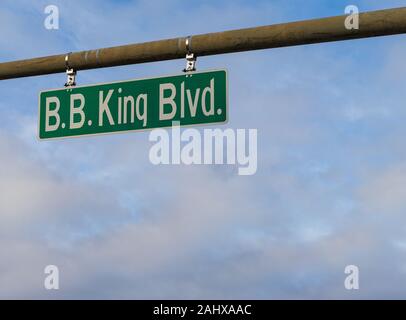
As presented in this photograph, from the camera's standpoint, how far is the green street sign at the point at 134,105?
306 inches

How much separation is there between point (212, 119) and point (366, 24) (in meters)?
1.74

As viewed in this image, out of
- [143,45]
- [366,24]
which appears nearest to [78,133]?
[143,45]

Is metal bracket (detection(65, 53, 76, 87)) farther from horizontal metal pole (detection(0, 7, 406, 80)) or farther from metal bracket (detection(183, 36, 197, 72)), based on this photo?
metal bracket (detection(183, 36, 197, 72))

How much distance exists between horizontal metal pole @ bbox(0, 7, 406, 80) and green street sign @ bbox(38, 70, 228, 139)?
0.26 m

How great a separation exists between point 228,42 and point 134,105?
1208 mm

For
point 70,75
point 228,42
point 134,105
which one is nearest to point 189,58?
point 228,42

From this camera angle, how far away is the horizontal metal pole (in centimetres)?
720

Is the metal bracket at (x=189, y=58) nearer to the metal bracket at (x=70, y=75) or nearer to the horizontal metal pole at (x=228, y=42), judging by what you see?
the horizontal metal pole at (x=228, y=42)

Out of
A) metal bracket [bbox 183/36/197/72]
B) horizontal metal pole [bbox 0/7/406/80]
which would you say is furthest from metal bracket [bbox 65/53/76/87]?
metal bracket [bbox 183/36/197/72]

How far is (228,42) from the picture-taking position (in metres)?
7.79

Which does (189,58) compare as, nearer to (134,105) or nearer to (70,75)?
(134,105)
